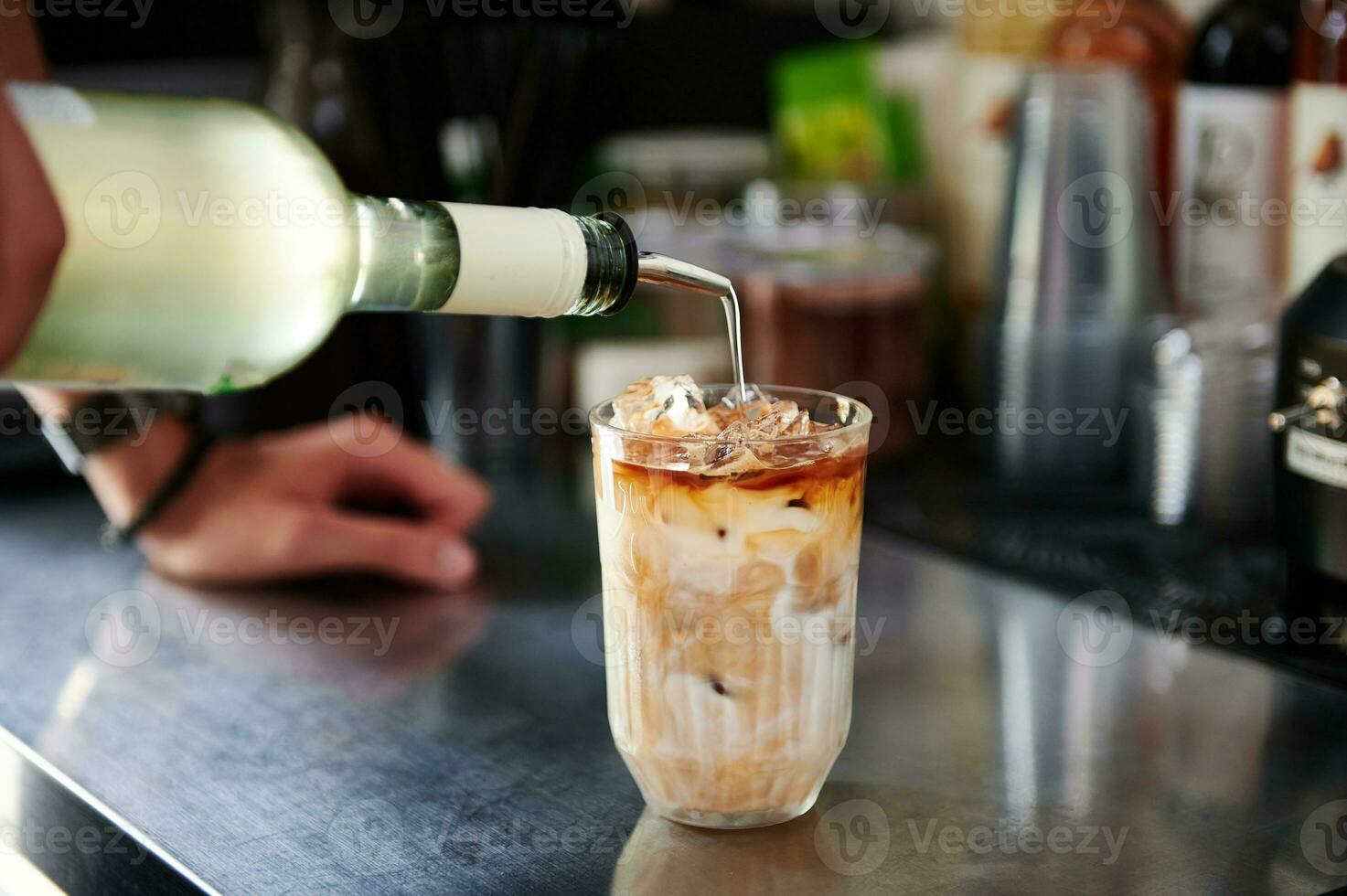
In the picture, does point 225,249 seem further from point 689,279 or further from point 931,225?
point 931,225

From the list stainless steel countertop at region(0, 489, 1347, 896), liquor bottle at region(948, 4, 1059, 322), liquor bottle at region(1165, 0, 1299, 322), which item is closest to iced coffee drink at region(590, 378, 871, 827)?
stainless steel countertop at region(0, 489, 1347, 896)

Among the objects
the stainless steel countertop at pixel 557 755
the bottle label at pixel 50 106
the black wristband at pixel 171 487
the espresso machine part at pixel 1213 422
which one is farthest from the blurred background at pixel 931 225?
the bottle label at pixel 50 106

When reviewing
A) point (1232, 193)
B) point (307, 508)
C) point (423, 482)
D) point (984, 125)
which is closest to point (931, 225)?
point (984, 125)

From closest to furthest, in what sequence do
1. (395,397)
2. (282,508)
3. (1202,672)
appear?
(1202,672)
(282,508)
(395,397)

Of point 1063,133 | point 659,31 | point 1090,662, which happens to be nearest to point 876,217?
point 1063,133

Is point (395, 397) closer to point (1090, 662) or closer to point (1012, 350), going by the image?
A: point (1012, 350)

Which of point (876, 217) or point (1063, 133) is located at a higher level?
point (1063, 133)

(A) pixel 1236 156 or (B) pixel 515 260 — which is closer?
(B) pixel 515 260

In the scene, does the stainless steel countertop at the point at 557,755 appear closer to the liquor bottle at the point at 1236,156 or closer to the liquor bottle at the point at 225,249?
the liquor bottle at the point at 225,249
